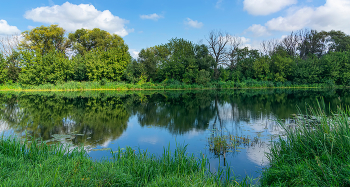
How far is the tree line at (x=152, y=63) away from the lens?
3606 cm

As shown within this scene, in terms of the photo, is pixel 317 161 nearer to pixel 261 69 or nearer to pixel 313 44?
pixel 261 69

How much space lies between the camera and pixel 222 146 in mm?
5766

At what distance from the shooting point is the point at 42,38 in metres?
43.2

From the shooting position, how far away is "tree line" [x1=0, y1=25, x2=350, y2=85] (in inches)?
1420

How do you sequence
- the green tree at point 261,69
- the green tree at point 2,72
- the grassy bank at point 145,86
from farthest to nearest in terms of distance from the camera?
the green tree at point 261,69 < the green tree at point 2,72 < the grassy bank at point 145,86

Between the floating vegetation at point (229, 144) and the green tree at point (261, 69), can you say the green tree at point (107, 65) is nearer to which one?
the green tree at point (261, 69)

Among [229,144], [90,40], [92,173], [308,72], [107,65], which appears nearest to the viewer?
[92,173]

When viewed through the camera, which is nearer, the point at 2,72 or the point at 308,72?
the point at 2,72

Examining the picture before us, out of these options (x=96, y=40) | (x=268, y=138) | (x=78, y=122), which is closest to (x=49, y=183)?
(x=268, y=138)

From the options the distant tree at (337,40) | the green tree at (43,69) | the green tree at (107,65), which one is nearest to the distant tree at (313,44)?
the distant tree at (337,40)

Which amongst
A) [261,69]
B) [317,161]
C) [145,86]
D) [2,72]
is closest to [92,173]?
[317,161]

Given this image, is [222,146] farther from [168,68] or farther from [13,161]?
[168,68]

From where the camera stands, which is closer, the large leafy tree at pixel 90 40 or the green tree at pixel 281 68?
the green tree at pixel 281 68

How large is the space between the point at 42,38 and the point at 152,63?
25045mm
